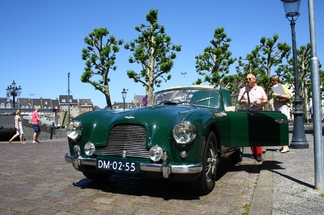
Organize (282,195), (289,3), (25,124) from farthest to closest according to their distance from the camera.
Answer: (25,124), (289,3), (282,195)

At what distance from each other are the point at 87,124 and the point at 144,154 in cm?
97

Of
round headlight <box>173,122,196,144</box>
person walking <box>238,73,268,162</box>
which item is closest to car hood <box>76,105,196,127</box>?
round headlight <box>173,122,196,144</box>

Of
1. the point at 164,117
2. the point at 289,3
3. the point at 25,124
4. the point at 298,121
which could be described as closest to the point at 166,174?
the point at 164,117

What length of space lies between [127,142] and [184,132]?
2.36 feet

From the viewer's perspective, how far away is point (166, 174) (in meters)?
3.46

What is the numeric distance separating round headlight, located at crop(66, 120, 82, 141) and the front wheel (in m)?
1.62

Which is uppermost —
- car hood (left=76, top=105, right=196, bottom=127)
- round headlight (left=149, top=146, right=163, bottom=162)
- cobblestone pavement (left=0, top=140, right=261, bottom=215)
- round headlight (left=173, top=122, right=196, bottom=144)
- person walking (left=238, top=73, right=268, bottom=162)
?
person walking (left=238, top=73, right=268, bottom=162)

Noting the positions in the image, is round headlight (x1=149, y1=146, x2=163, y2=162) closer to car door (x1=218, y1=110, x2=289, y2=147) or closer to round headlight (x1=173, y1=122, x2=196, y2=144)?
round headlight (x1=173, y1=122, x2=196, y2=144)

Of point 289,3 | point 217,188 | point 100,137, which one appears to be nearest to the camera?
point 100,137

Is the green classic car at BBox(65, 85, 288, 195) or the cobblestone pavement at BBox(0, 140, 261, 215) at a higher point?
the green classic car at BBox(65, 85, 288, 195)

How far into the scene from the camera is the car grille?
3.72 meters

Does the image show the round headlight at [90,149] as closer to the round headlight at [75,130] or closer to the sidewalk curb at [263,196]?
the round headlight at [75,130]

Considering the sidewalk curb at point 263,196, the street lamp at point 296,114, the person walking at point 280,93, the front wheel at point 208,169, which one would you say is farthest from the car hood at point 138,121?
the street lamp at point 296,114

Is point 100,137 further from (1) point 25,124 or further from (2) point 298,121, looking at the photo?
(1) point 25,124
